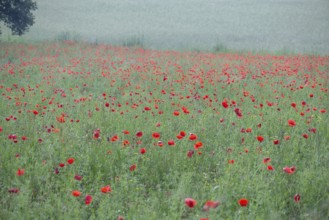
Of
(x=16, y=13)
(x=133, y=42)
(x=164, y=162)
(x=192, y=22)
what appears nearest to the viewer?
(x=164, y=162)

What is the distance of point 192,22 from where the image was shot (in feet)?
96.1

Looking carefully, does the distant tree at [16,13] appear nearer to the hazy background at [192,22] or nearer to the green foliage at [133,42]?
the hazy background at [192,22]

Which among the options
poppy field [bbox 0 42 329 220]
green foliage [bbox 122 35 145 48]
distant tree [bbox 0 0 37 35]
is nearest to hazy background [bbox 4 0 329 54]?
green foliage [bbox 122 35 145 48]

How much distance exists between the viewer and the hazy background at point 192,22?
20.5m

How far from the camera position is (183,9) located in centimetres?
3397

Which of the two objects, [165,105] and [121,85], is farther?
[121,85]

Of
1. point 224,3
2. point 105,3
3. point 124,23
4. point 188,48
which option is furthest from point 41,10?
point 188,48

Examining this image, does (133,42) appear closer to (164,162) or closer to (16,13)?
(16,13)

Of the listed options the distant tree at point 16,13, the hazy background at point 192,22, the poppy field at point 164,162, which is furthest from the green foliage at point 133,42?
the poppy field at point 164,162

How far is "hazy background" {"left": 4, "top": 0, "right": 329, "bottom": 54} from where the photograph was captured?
67.4 feet

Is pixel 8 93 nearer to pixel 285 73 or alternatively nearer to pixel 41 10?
pixel 285 73

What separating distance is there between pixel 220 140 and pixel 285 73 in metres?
5.54

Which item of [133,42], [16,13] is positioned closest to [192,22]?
[133,42]

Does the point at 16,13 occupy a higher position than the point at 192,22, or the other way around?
the point at 192,22
